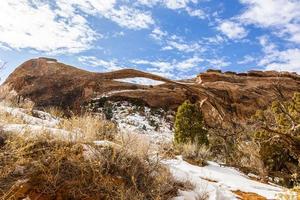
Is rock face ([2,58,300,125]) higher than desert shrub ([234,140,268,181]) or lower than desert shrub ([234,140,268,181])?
higher

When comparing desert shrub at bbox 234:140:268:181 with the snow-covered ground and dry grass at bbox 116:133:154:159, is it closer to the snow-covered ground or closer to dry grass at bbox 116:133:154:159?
the snow-covered ground

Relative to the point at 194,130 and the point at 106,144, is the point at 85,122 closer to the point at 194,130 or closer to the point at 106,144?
the point at 106,144

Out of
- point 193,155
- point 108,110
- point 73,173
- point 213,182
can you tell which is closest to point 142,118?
point 108,110

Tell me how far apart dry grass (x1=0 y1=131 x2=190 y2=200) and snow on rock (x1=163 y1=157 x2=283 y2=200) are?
0.55 metres

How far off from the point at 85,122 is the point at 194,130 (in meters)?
8.98

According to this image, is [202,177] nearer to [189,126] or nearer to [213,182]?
[213,182]

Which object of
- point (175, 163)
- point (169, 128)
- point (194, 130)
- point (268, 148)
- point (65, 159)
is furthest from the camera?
point (169, 128)

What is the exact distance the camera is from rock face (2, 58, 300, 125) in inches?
1127

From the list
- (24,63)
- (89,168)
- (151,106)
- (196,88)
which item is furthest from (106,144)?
(24,63)

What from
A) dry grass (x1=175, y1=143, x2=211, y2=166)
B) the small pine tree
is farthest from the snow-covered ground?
the small pine tree

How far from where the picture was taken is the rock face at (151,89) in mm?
28625

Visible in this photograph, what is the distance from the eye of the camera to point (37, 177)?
588cm

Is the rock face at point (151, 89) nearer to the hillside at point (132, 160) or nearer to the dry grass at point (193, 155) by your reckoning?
the hillside at point (132, 160)

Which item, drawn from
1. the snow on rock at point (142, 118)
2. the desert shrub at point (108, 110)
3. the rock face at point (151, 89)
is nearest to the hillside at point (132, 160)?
the snow on rock at point (142, 118)
